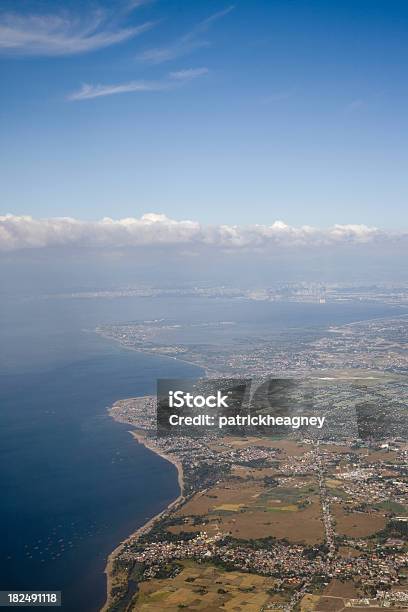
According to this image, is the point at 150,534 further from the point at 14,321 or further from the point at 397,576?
the point at 14,321

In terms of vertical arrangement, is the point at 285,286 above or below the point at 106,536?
above

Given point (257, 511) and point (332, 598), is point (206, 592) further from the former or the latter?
point (257, 511)

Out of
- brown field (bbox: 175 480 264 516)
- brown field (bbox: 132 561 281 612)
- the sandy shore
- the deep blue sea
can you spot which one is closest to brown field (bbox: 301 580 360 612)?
brown field (bbox: 132 561 281 612)

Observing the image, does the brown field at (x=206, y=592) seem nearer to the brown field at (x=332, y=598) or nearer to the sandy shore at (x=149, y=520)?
the brown field at (x=332, y=598)

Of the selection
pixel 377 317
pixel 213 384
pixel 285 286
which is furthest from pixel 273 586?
pixel 285 286

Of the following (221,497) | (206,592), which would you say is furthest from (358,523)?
(206,592)

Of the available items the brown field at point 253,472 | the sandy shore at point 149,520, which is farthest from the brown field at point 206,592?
the brown field at point 253,472
